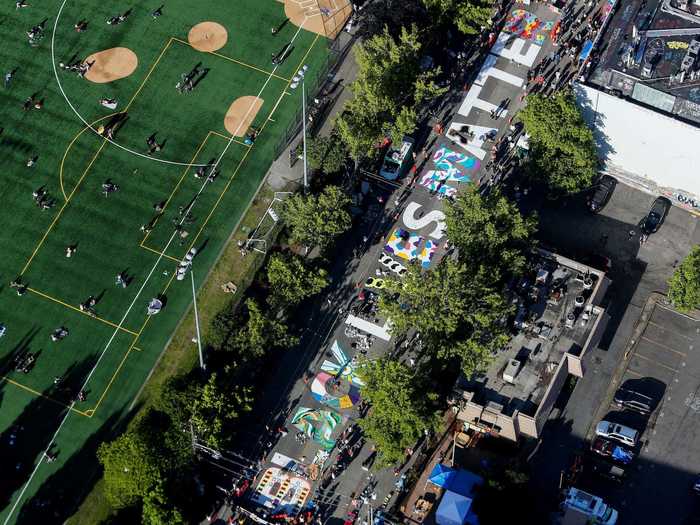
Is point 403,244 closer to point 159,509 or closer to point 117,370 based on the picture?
point 117,370

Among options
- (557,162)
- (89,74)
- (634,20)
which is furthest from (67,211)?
(634,20)

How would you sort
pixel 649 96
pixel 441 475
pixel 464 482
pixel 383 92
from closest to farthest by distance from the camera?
1. pixel 464 482
2. pixel 441 475
3. pixel 649 96
4. pixel 383 92

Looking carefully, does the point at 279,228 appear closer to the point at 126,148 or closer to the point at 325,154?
the point at 325,154

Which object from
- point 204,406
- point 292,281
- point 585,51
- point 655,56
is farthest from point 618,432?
point 585,51

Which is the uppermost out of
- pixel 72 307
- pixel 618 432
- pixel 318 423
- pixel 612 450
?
pixel 618 432

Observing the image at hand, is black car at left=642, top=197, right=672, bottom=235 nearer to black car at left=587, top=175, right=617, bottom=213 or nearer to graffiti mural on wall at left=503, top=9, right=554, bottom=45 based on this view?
black car at left=587, top=175, right=617, bottom=213

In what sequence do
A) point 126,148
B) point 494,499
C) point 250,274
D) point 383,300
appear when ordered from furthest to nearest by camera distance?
point 126,148 < point 250,274 < point 383,300 < point 494,499

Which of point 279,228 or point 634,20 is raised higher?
point 634,20
